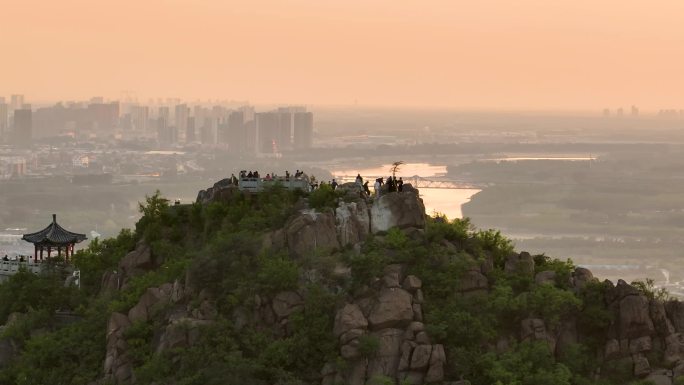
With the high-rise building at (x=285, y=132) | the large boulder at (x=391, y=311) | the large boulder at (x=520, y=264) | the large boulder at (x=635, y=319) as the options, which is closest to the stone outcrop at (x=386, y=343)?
the large boulder at (x=391, y=311)

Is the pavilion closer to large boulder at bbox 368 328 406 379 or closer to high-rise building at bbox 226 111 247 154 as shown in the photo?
large boulder at bbox 368 328 406 379

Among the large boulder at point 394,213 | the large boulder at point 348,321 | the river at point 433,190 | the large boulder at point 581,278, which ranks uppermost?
the large boulder at point 394,213

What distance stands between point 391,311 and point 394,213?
343 cm

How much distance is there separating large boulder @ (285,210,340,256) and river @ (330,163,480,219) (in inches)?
2138

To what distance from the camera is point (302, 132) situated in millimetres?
195000

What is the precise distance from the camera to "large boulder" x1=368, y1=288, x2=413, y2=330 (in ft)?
108

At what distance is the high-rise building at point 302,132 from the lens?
192875mm

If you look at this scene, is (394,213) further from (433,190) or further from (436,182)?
(436,182)

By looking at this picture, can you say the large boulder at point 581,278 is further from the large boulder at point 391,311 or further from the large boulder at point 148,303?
the large boulder at point 148,303

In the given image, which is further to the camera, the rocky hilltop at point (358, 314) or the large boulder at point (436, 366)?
the rocky hilltop at point (358, 314)

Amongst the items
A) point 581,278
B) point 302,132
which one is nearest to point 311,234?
point 581,278

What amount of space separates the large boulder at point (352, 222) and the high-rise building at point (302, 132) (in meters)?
155

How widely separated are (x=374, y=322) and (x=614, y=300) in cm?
584

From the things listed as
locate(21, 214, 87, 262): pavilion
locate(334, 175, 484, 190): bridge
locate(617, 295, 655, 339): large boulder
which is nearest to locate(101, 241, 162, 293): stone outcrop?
locate(21, 214, 87, 262): pavilion
